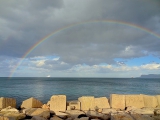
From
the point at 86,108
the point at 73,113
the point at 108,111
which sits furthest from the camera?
the point at 86,108

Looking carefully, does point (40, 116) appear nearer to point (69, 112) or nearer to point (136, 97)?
point (69, 112)

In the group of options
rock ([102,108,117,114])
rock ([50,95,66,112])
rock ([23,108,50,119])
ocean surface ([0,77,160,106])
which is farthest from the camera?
ocean surface ([0,77,160,106])

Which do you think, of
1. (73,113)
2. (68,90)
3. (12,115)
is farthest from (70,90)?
(12,115)

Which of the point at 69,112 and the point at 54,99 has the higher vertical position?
the point at 54,99

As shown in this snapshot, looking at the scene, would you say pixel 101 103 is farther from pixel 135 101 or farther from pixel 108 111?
pixel 135 101

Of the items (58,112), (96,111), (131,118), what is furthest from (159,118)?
(58,112)

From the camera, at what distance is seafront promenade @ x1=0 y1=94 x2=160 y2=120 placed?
676cm

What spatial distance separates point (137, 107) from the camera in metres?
7.95

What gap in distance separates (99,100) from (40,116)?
8.49ft

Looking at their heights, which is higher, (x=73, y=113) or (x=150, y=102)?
(x=150, y=102)

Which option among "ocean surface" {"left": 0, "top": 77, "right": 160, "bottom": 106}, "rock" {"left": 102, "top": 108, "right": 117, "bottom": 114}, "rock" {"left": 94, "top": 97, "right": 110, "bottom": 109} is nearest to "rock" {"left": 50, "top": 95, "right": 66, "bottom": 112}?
"rock" {"left": 94, "top": 97, "right": 110, "bottom": 109}

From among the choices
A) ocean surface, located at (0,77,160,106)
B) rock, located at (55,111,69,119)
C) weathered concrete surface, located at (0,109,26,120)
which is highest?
weathered concrete surface, located at (0,109,26,120)

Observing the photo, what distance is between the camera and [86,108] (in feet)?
25.6

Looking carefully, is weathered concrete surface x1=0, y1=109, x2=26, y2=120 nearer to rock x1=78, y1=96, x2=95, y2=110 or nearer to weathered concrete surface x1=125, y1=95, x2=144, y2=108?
rock x1=78, y1=96, x2=95, y2=110
